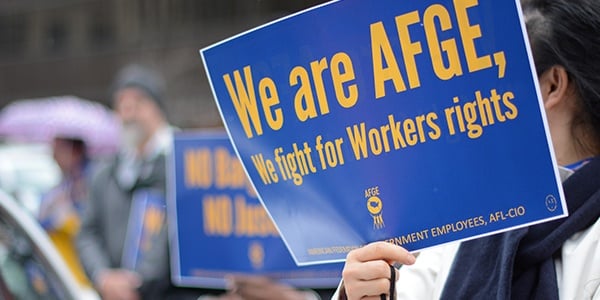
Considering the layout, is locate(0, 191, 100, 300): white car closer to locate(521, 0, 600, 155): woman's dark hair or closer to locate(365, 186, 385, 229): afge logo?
locate(365, 186, 385, 229): afge logo

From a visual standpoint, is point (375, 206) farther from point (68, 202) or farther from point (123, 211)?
point (68, 202)

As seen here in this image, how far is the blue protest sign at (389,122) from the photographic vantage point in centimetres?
160

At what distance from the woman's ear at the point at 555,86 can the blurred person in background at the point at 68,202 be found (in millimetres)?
4025

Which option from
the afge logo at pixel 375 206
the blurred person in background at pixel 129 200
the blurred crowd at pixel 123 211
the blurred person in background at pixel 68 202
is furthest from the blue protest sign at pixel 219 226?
the afge logo at pixel 375 206

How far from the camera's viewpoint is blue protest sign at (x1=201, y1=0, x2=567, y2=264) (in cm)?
160

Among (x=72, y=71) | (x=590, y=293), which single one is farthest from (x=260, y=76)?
(x=72, y=71)

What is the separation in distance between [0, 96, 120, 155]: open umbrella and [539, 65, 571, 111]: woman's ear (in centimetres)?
510

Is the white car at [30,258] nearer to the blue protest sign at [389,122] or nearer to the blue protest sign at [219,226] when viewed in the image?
the blue protest sign at [219,226]

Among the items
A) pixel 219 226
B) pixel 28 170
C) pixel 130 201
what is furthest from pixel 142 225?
pixel 28 170

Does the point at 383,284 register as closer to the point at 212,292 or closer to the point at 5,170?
the point at 212,292

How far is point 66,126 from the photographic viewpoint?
7.25 m

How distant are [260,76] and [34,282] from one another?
175 centimetres

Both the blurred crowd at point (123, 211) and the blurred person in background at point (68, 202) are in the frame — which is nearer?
the blurred crowd at point (123, 211)

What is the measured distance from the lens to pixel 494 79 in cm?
162
